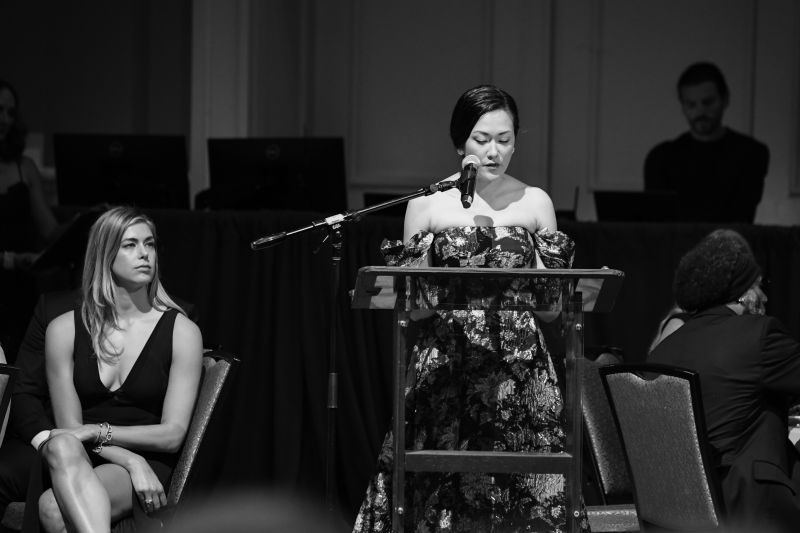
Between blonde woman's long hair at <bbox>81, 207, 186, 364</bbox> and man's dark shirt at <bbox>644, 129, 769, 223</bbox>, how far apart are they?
3.12 metres

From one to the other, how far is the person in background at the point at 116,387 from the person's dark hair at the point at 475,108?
1.09 metres

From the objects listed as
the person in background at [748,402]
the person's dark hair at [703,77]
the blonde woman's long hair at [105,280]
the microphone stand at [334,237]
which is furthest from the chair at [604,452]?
the person's dark hair at [703,77]

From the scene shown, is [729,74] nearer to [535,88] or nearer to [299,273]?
[535,88]

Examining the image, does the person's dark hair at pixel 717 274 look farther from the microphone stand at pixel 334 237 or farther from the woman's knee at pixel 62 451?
the woman's knee at pixel 62 451

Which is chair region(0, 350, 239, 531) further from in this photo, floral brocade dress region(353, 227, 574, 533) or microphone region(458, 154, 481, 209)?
microphone region(458, 154, 481, 209)

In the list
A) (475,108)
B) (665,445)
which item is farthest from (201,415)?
(665,445)

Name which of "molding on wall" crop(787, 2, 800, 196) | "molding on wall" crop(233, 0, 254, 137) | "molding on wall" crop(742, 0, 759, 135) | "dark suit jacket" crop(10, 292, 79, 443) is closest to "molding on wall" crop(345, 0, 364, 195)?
"molding on wall" crop(233, 0, 254, 137)

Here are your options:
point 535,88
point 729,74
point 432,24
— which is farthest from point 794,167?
point 432,24

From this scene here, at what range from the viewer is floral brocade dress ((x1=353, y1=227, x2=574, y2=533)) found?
3.31m

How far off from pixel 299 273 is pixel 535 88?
9.56 feet

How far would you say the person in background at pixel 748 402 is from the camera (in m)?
3.49

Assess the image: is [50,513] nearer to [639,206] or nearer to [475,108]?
[475,108]

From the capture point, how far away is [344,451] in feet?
16.6

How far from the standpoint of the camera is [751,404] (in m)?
3.64
